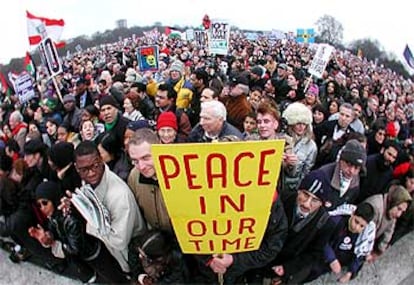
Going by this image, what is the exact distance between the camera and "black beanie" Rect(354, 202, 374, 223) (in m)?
3.21

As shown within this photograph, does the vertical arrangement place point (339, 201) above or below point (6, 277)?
above

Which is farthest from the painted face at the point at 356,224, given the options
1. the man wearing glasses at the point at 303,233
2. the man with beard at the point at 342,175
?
the man wearing glasses at the point at 303,233

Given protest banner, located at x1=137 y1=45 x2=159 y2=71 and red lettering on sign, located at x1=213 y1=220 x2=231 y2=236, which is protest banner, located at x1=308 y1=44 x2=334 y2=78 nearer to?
protest banner, located at x1=137 y1=45 x2=159 y2=71

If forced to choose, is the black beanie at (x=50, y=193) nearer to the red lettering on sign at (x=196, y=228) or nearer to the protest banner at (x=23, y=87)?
the red lettering on sign at (x=196, y=228)

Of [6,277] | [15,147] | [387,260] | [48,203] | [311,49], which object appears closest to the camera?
[48,203]

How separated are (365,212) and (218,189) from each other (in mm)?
1543

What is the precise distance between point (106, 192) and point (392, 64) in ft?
33.6

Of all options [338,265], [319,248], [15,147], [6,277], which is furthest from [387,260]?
[15,147]

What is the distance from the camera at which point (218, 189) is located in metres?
2.19

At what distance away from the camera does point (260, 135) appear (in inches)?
138

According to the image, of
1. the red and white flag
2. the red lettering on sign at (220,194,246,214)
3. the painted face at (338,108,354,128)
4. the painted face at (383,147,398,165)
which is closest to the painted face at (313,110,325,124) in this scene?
the painted face at (338,108,354,128)

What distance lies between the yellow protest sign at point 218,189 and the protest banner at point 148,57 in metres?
6.90

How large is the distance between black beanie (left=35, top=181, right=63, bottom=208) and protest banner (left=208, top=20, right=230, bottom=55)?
19.9 ft

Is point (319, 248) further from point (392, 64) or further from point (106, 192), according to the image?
point (392, 64)
